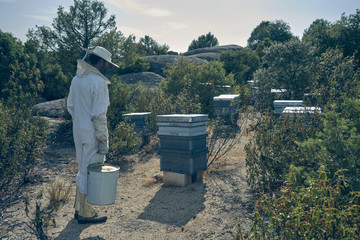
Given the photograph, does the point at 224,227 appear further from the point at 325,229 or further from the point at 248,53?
the point at 248,53

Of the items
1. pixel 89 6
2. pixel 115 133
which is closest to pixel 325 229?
pixel 115 133

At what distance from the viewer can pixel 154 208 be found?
5.17 m

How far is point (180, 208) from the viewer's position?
16.7ft

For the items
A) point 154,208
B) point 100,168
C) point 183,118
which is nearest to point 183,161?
point 183,118

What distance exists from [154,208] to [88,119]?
6.32 ft

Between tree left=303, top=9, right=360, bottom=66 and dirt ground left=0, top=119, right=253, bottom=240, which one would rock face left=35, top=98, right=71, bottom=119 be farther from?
A: tree left=303, top=9, right=360, bottom=66

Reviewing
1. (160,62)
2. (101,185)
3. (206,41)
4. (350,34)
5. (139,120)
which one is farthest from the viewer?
(206,41)

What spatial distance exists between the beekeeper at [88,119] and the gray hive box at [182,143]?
1.66 metres

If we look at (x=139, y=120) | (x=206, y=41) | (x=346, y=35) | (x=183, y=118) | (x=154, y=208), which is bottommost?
(x=154, y=208)

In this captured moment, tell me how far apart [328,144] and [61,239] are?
3.69m

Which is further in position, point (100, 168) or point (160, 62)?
point (160, 62)

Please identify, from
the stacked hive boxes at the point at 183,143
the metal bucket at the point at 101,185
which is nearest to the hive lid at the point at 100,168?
the metal bucket at the point at 101,185

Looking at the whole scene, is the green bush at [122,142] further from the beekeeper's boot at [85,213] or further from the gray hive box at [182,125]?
the beekeeper's boot at [85,213]

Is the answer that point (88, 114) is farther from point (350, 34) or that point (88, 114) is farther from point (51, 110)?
point (350, 34)
